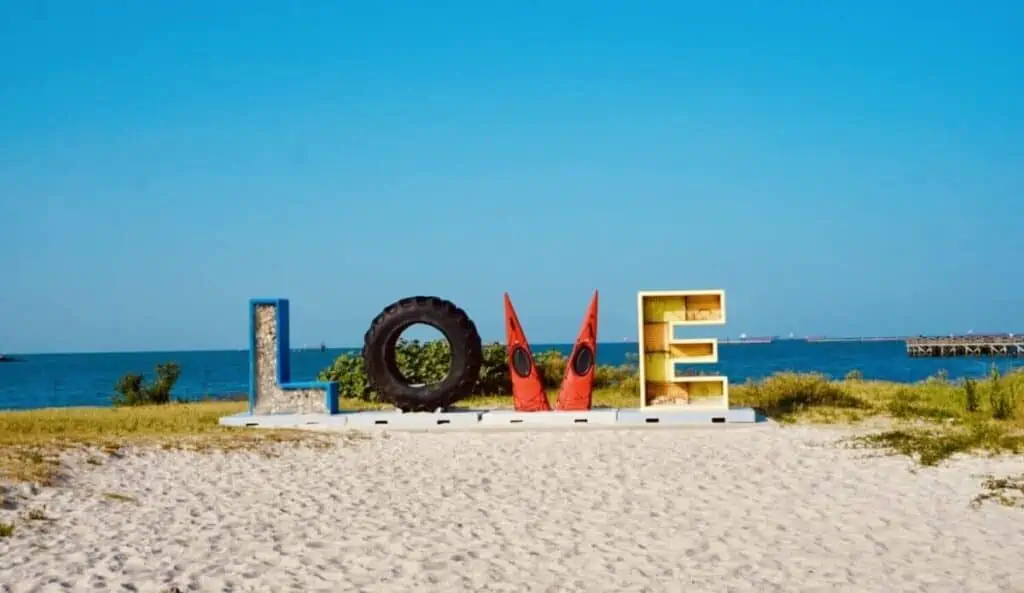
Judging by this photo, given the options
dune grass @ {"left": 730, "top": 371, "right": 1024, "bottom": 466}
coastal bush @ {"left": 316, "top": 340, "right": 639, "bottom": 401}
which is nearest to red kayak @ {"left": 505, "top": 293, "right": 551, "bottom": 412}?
dune grass @ {"left": 730, "top": 371, "right": 1024, "bottom": 466}

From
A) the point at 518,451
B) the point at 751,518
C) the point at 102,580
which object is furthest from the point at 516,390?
the point at 102,580

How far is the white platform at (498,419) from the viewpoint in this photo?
15.1 meters

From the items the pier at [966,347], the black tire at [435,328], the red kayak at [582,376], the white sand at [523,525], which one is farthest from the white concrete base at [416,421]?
the pier at [966,347]

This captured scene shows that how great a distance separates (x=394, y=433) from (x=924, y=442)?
23.9 feet

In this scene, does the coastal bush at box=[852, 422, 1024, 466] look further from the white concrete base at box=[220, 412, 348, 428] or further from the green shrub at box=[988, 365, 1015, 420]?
the white concrete base at box=[220, 412, 348, 428]

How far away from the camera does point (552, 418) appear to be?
15.2 metres

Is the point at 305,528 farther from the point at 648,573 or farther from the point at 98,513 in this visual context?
the point at 648,573

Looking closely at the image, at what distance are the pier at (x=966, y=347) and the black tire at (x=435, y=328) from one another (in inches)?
2915

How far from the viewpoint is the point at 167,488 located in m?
9.73

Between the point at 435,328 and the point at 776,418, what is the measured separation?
223 inches

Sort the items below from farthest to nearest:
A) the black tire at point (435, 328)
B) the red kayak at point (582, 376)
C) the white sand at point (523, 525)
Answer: the black tire at point (435, 328) < the red kayak at point (582, 376) < the white sand at point (523, 525)

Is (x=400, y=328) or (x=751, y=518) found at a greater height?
(x=400, y=328)

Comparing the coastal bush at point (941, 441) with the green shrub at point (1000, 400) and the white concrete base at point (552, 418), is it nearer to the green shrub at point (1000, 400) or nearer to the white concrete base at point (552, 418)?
the green shrub at point (1000, 400)

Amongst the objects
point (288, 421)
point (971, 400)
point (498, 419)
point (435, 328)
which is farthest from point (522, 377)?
point (971, 400)
